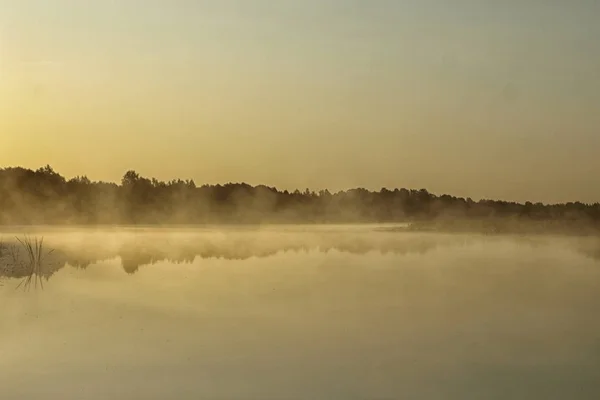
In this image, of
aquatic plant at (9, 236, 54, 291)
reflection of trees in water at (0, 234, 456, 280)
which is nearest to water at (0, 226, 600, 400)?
aquatic plant at (9, 236, 54, 291)

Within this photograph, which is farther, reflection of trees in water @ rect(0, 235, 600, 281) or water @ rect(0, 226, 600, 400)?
reflection of trees in water @ rect(0, 235, 600, 281)

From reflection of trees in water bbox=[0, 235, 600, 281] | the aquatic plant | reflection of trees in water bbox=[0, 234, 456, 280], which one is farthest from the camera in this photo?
reflection of trees in water bbox=[0, 234, 456, 280]

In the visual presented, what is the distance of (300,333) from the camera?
27.4ft

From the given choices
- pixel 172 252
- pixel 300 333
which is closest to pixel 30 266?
pixel 172 252

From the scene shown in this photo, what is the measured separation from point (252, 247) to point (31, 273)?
422 inches

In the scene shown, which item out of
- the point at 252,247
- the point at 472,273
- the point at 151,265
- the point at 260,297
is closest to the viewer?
the point at 260,297

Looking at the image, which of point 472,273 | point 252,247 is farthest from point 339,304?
point 252,247

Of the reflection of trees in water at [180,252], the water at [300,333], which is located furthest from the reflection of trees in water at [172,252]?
the water at [300,333]

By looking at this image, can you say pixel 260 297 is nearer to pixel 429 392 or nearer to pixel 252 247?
pixel 429 392

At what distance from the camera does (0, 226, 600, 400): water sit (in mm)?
6152

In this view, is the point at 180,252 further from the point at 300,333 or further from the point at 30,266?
the point at 300,333

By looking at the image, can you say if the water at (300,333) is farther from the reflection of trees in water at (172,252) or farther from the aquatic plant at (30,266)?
the reflection of trees in water at (172,252)

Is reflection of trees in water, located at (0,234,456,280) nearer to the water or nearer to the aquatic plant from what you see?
the aquatic plant

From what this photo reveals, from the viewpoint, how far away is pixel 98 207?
52719mm
